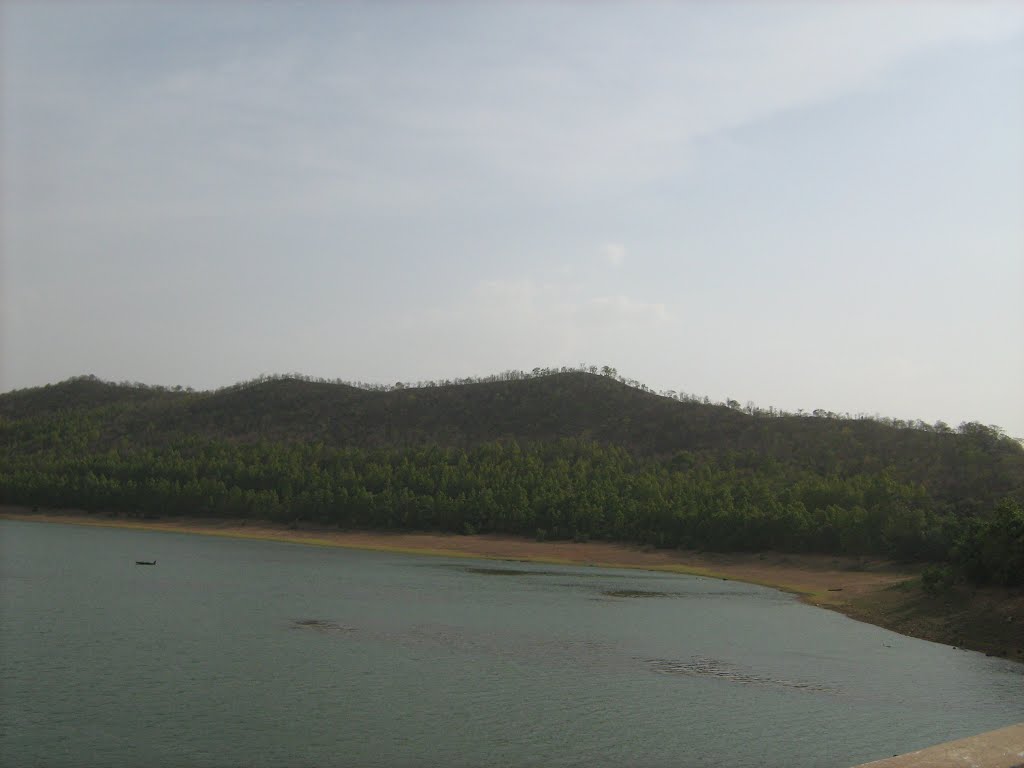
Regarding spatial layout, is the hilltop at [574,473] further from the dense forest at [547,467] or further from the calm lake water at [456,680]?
the calm lake water at [456,680]

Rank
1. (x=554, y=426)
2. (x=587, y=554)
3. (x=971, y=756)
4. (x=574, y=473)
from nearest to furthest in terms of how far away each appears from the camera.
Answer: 1. (x=971, y=756)
2. (x=587, y=554)
3. (x=574, y=473)
4. (x=554, y=426)

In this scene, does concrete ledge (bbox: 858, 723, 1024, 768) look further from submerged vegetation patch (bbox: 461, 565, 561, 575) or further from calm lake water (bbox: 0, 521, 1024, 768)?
submerged vegetation patch (bbox: 461, 565, 561, 575)

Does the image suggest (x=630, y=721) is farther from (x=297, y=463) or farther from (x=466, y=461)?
(x=297, y=463)

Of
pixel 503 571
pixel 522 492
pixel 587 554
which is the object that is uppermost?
pixel 522 492

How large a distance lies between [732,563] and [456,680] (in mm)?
42926

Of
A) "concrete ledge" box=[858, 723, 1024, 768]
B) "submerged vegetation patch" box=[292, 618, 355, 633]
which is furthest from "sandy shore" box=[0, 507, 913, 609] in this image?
"concrete ledge" box=[858, 723, 1024, 768]

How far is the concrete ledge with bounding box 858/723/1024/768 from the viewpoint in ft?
42.3

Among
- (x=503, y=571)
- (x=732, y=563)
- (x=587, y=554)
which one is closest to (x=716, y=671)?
(x=503, y=571)

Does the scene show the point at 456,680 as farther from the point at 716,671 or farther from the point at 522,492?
the point at 522,492

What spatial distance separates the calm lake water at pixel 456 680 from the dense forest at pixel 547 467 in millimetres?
11603

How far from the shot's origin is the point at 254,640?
3203 cm

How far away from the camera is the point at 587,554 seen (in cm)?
7250

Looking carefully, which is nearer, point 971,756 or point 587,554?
point 971,756

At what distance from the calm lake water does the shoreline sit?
2165mm
